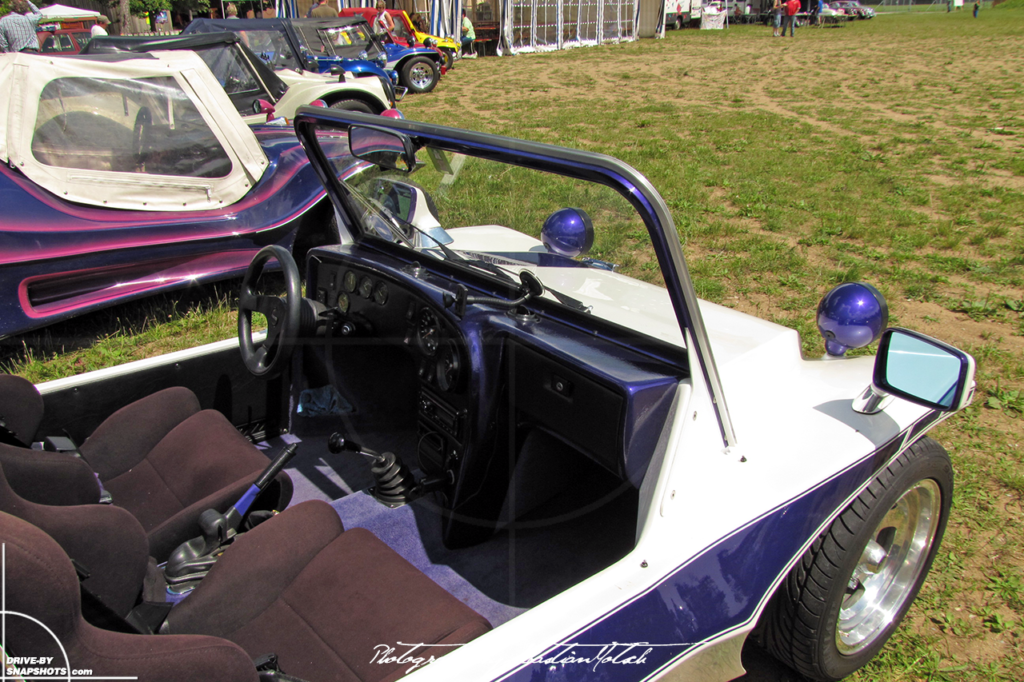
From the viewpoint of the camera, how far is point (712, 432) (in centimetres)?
158

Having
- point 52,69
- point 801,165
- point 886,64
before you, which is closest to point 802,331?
point 801,165

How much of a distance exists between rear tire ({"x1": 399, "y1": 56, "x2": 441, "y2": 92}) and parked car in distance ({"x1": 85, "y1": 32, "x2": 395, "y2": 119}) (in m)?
5.76

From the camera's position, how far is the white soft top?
4.18 m

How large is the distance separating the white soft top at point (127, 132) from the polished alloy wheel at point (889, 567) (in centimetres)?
431

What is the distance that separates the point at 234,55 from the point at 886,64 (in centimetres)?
1573

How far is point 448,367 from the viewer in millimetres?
2096

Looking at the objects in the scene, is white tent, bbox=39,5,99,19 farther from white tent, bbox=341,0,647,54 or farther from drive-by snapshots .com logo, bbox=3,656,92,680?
drive-by snapshots .com logo, bbox=3,656,92,680

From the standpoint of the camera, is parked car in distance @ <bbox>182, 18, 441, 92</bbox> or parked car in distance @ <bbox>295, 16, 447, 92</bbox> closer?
parked car in distance @ <bbox>182, 18, 441, 92</bbox>

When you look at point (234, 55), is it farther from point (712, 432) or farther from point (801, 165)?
point (712, 432)

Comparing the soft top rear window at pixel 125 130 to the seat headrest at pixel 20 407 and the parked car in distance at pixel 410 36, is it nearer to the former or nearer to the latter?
the seat headrest at pixel 20 407

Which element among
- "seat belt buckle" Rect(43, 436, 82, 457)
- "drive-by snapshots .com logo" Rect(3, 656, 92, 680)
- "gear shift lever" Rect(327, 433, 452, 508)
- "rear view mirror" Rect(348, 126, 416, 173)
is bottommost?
"gear shift lever" Rect(327, 433, 452, 508)

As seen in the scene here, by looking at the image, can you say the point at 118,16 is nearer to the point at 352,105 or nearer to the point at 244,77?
the point at 352,105

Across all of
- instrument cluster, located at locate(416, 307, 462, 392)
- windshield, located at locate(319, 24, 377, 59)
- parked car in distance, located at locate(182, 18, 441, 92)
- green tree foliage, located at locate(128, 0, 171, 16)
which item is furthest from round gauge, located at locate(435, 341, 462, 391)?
green tree foliage, located at locate(128, 0, 171, 16)

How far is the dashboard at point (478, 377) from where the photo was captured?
1698mm
